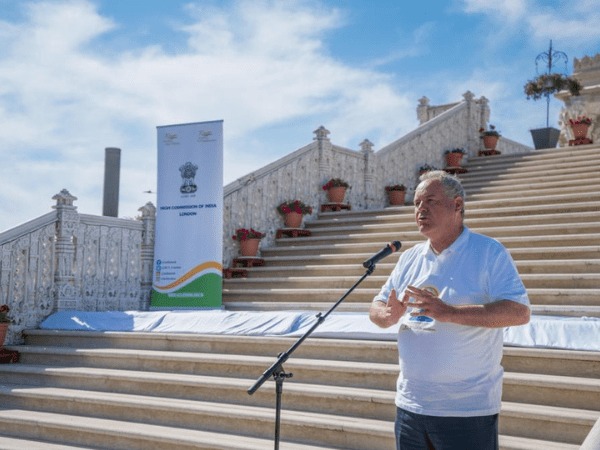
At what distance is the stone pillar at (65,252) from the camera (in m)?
8.11

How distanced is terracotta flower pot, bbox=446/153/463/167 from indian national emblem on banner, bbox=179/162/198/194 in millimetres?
7059

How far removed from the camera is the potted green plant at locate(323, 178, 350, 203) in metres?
11.4

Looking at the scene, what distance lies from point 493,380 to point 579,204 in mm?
7141

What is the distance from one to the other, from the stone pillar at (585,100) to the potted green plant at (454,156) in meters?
5.58

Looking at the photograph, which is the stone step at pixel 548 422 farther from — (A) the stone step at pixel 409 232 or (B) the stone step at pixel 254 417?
(A) the stone step at pixel 409 232

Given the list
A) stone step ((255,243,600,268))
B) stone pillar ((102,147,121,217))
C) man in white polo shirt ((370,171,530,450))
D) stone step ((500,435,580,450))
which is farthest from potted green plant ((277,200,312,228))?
man in white polo shirt ((370,171,530,450))

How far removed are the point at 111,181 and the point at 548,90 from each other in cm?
1237

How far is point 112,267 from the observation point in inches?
340

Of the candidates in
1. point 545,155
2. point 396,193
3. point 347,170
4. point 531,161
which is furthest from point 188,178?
point 545,155

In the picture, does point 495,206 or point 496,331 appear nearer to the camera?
point 496,331

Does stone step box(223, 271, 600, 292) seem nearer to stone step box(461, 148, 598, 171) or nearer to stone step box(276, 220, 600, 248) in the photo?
stone step box(276, 220, 600, 248)

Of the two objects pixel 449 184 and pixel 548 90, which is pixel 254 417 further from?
pixel 548 90

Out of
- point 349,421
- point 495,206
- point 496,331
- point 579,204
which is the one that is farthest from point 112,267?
point 496,331

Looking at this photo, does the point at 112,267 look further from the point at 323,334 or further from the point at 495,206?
the point at 495,206
